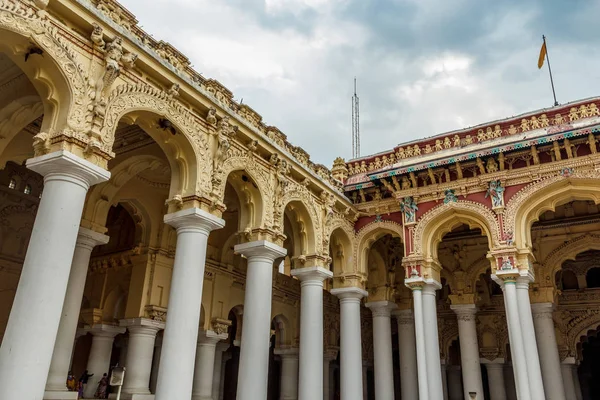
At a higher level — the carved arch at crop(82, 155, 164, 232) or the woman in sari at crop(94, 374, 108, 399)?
the carved arch at crop(82, 155, 164, 232)

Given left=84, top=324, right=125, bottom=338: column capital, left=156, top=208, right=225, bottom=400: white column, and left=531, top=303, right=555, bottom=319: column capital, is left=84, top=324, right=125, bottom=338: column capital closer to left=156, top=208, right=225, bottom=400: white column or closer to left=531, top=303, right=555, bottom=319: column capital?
left=156, top=208, right=225, bottom=400: white column

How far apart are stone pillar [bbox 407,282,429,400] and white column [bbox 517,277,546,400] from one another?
2.31 metres

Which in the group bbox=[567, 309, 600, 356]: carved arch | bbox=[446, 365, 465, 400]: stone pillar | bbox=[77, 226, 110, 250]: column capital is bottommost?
bbox=[446, 365, 465, 400]: stone pillar

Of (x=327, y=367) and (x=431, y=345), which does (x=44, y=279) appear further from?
(x=327, y=367)

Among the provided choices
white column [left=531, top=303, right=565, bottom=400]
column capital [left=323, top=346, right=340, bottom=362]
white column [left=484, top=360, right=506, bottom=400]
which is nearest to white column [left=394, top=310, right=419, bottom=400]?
white column [left=484, top=360, right=506, bottom=400]

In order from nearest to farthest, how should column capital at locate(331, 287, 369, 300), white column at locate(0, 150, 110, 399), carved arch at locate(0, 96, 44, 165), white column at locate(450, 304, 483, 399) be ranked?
1. white column at locate(0, 150, 110, 399)
2. carved arch at locate(0, 96, 44, 165)
3. white column at locate(450, 304, 483, 399)
4. column capital at locate(331, 287, 369, 300)

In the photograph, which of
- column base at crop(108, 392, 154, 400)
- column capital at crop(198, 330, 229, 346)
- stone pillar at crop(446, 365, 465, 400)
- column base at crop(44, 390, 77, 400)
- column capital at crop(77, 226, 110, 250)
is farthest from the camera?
stone pillar at crop(446, 365, 465, 400)

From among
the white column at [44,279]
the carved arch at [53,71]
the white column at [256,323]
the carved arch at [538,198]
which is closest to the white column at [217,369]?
the white column at [256,323]

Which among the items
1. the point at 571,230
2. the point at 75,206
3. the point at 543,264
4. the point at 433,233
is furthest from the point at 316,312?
the point at 571,230

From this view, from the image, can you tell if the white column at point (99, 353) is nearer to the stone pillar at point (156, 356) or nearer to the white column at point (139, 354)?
the white column at point (139, 354)

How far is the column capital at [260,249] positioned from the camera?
1033 cm

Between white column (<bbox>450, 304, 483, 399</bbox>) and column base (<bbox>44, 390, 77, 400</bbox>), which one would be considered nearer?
column base (<bbox>44, 390, 77, 400</bbox>)

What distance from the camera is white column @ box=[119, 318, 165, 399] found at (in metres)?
12.2

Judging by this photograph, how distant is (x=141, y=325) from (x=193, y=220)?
544 centimetres
